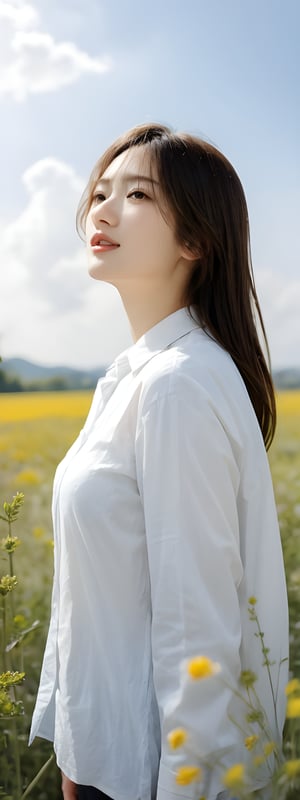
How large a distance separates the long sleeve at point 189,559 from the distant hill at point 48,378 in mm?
3312

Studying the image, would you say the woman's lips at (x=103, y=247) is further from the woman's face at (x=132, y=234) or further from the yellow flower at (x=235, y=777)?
the yellow flower at (x=235, y=777)

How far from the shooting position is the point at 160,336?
1205 mm

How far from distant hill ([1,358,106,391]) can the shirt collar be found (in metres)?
3.30

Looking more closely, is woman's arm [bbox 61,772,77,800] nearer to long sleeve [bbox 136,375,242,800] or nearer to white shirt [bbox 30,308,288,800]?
white shirt [bbox 30,308,288,800]

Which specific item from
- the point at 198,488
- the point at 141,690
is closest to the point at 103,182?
the point at 198,488

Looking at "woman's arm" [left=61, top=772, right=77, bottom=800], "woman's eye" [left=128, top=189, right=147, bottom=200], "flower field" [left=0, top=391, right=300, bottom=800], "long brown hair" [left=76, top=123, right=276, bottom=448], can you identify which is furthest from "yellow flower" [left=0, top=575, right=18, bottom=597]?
"woman's eye" [left=128, top=189, right=147, bottom=200]

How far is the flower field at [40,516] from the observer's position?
204 cm

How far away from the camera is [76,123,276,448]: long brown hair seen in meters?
1.21

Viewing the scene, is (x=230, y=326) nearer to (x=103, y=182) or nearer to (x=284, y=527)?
(x=103, y=182)

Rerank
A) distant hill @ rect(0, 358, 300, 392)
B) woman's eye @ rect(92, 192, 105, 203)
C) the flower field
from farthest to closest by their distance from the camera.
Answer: distant hill @ rect(0, 358, 300, 392)
the flower field
woman's eye @ rect(92, 192, 105, 203)

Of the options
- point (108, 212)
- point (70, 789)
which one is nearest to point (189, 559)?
point (70, 789)

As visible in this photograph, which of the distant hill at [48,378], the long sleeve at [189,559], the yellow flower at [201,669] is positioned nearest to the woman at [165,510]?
the long sleeve at [189,559]

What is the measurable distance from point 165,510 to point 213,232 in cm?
47

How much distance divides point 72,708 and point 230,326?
622 millimetres
